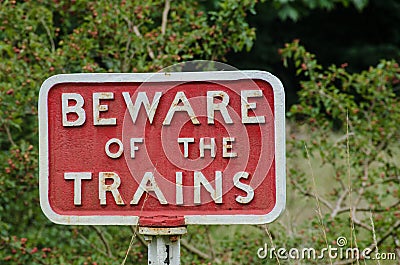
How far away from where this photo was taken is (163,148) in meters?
1.65

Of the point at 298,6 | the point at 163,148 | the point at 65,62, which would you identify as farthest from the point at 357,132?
the point at 298,6

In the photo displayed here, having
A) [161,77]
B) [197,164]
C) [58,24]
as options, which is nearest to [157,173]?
[197,164]

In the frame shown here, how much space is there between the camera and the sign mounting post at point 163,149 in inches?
63.8

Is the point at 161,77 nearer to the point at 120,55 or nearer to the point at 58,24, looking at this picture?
the point at 120,55

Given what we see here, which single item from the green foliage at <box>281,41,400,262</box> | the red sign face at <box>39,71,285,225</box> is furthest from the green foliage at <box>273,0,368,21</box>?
the red sign face at <box>39,71,285,225</box>

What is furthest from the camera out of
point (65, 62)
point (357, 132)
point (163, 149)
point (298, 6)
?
point (298, 6)

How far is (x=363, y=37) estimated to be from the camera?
11.5m

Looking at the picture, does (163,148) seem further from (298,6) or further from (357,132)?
(298,6)

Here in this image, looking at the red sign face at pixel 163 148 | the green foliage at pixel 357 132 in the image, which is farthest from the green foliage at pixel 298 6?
the red sign face at pixel 163 148

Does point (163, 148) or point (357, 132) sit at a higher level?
point (357, 132)

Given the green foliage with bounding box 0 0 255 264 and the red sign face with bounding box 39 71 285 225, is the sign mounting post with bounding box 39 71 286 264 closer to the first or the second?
the red sign face with bounding box 39 71 285 225

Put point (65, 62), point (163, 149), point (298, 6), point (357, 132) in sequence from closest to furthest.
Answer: point (163, 149) < point (65, 62) < point (357, 132) < point (298, 6)

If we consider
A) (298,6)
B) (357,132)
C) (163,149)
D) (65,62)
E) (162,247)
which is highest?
(298,6)

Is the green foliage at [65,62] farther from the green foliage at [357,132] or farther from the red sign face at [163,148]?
the red sign face at [163,148]
